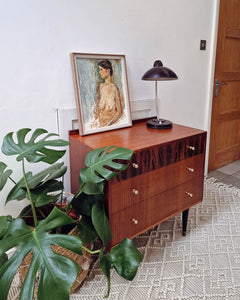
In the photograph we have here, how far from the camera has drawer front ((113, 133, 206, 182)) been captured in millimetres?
1204

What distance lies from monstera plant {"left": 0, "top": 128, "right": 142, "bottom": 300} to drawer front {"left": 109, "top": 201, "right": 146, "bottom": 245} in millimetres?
155

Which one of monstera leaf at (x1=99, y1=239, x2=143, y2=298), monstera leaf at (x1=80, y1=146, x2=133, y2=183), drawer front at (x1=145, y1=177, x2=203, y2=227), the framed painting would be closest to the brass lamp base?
the framed painting

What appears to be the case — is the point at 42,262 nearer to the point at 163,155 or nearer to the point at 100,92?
the point at 163,155

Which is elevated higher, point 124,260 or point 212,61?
point 212,61

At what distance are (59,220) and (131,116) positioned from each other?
1.02 meters

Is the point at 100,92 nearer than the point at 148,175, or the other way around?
the point at 148,175

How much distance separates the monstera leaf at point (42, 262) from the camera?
2.35ft

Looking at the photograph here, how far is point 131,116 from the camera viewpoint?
5.56ft

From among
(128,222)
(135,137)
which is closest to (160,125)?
(135,137)

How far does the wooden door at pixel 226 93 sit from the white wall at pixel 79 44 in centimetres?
30

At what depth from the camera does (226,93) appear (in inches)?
100

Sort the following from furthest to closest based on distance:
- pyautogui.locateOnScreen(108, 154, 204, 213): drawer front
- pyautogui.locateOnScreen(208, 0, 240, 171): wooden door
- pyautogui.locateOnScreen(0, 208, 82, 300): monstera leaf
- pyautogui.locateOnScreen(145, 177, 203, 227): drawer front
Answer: pyautogui.locateOnScreen(208, 0, 240, 171): wooden door < pyautogui.locateOnScreen(145, 177, 203, 227): drawer front < pyautogui.locateOnScreen(108, 154, 204, 213): drawer front < pyautogui.locateOnScreen(0, 208, 82, 300): monstera leaf

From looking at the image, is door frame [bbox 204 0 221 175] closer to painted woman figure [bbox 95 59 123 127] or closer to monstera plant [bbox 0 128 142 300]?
painted woman figure [bbox 95 59 123 127]

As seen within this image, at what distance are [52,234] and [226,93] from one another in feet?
7.68
